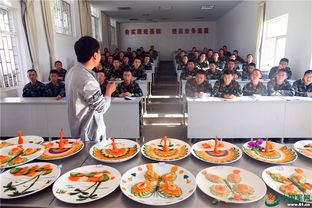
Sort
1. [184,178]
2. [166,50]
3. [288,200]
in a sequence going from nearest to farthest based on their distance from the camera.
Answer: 1. [288,200]
2. [184,178]
3. [166,50]

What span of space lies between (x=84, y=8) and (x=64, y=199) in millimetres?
8010

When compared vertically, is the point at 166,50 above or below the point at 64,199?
above

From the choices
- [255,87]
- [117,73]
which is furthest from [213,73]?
[117,73]

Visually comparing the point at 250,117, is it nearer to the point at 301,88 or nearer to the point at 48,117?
the point at 301,88

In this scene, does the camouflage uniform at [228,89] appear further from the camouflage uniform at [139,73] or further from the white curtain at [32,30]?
the white curtain at [32,30]

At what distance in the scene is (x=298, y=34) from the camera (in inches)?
175

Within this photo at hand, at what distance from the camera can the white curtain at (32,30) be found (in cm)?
449

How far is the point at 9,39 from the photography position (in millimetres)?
4316

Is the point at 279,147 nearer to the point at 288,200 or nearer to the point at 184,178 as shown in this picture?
the point at 288,200

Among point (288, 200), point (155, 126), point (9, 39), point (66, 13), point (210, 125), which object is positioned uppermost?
point (66, 13)

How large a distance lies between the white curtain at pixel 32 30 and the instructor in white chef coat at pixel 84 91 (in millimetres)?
3979

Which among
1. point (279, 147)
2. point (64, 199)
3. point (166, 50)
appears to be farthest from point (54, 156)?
point (166, 50)

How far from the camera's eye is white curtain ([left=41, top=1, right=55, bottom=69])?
5.18m

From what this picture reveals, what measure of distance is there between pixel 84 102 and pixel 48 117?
6.20ft
